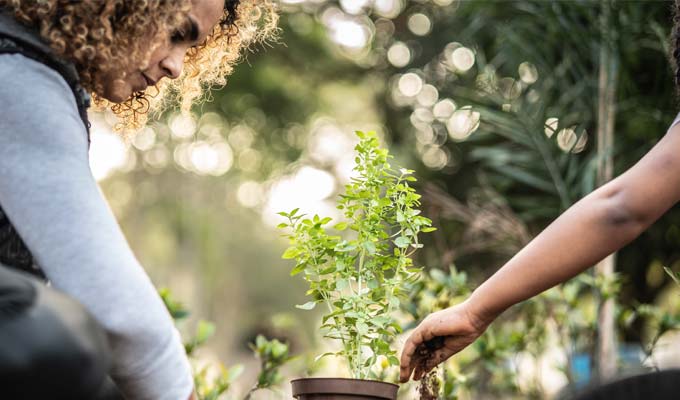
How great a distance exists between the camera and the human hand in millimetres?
1805

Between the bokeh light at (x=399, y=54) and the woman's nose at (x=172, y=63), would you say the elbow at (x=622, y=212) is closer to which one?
the woman's nose at (x=172, y=63)

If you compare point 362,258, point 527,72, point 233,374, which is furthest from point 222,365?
point 527,72

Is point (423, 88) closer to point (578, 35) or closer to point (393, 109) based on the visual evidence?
point (393, 109)

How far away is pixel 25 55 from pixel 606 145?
3029mm

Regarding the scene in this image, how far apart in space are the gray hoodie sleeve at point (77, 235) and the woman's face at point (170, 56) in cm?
33

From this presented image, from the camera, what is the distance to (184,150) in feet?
46.8

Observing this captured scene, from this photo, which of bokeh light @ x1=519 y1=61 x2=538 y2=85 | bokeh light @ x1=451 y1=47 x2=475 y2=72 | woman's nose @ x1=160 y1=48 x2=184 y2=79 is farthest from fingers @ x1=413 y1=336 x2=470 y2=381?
bokeh light @ x1=451 y1=47 x2=475 y2=72

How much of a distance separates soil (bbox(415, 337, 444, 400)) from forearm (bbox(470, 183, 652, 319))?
0.30 metres

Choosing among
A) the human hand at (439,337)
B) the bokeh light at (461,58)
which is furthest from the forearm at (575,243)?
the bokeh light at (461,58)

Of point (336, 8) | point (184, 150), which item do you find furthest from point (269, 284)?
point (336, 8)

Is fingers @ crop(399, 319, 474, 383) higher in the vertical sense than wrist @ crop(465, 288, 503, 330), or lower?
lower

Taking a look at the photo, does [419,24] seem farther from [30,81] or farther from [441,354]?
[30,81]

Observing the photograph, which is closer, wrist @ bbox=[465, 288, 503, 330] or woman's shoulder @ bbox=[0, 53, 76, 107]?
woman's shoulder @ bbox=[0, 53, 76, 107]

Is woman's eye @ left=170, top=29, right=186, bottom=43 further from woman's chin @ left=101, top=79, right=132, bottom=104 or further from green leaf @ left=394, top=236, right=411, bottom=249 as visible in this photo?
green leaf @ left=394, top=236, right=411, bottom=249
